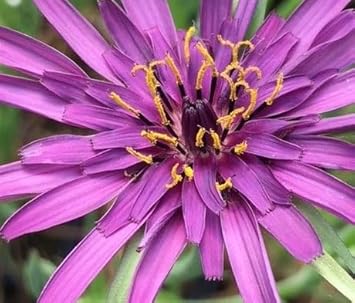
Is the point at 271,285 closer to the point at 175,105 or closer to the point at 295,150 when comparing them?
the point at 295,150

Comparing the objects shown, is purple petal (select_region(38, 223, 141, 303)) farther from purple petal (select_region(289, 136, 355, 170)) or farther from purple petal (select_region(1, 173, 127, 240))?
purple petal (select_region(289, 136, 355, 170))

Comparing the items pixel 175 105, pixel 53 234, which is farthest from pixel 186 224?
pixel 53 234

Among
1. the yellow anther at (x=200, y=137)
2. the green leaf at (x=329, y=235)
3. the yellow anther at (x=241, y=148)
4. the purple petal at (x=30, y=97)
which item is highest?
the purple petal at (x=30, y=97)

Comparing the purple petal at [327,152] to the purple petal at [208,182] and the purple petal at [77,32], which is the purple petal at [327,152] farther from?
the purple petal at [77,32]

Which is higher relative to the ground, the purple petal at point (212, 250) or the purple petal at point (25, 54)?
the purple petal at point (25, 54)

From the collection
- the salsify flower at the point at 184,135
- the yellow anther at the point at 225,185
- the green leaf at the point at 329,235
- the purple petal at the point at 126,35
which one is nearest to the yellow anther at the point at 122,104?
the salsify flower at the point at 184,135

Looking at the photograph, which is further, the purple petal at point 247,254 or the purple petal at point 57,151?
the purple petal at point 57,151

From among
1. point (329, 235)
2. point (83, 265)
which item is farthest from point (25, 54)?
point (329, 235)

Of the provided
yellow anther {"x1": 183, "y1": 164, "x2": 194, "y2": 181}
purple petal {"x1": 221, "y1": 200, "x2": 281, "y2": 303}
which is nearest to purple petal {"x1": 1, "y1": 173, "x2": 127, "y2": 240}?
yellow anther {"x1": 183, "y1": 164, "x2": 194, "y2": 181}
